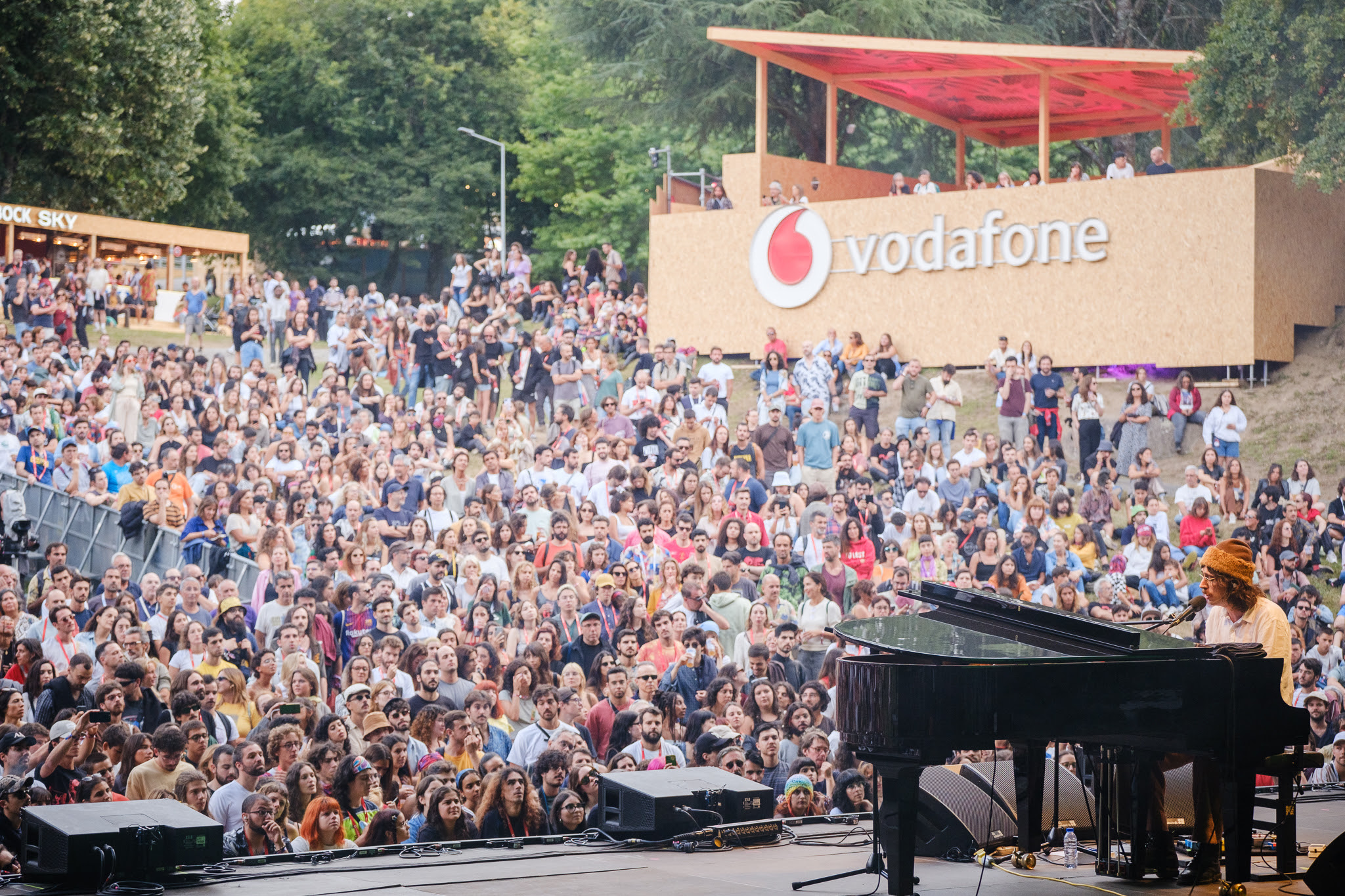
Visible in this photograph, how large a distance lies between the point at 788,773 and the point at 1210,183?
12306 mm

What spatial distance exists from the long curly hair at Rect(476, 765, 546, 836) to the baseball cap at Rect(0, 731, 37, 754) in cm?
246

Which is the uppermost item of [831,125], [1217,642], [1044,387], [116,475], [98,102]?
[98,102]

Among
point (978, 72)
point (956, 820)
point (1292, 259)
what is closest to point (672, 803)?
point (956, 820)

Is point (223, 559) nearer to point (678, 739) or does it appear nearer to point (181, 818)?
point (678, 739)

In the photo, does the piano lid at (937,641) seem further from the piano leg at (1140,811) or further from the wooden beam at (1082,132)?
the wooden beam at (1082,132)

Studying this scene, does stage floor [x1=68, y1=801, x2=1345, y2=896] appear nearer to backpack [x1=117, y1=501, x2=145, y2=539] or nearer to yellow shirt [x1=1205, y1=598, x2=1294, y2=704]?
yellow shirt [x1=1205, y1=598, x2=1294, y2=704]

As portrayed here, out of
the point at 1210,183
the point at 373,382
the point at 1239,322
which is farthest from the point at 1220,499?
the point at 373,382

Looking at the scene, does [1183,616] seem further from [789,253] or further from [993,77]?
[993,77]

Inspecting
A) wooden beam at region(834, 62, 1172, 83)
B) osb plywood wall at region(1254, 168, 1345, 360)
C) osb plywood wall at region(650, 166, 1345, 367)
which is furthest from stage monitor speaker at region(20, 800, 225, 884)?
wooden beam at region(834, 62, 1172, 83)

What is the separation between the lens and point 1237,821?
5977 mm

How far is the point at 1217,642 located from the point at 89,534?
9.60 meters

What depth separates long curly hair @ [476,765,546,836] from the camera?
26.2 feet

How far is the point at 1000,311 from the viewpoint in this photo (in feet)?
65.3

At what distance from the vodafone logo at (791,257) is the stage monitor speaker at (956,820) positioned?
46.5 ft
